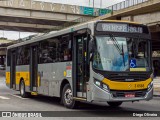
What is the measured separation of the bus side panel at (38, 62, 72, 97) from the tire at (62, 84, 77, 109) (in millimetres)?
378

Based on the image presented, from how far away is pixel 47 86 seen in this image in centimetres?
1603

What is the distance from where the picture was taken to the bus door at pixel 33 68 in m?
17.7

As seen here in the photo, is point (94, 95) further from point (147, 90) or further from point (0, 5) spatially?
point (0, 5)

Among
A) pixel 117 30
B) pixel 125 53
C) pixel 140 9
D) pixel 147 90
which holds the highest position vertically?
pixel 140 9

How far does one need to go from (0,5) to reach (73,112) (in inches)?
1607

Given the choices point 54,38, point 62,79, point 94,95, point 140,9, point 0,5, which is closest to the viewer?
point 94,95

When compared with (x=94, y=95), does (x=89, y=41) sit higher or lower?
higher

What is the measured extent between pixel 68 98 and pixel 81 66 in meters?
1.62

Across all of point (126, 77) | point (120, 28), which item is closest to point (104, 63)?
point (126, 77)

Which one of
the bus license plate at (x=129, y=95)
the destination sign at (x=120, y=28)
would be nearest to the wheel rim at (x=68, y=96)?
the bus license plate at (x=129, y=95)

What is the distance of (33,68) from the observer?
1812cm

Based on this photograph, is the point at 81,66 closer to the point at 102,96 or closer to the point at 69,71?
the point at 69,71

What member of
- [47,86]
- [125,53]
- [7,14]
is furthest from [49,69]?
[7,14]

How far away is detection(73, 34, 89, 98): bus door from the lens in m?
12.6
